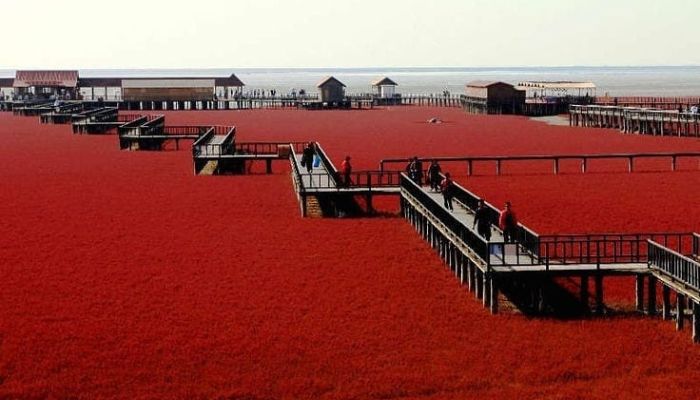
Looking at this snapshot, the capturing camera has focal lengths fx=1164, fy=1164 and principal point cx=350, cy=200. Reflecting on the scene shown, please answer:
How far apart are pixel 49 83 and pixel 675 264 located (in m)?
131

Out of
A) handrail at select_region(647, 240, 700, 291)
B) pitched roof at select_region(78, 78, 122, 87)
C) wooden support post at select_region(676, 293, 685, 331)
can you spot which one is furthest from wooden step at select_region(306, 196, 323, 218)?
pitched roof at select_region(78, 78, 122, 87)

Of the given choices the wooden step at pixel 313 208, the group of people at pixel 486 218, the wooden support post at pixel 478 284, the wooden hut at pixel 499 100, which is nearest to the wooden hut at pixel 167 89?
the wooden hut at pixel 499 100

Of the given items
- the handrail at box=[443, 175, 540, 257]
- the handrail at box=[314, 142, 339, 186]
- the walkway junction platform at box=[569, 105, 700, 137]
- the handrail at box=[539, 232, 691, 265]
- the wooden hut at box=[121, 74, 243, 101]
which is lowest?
the handrail at box=[539, 232, 691, 265]

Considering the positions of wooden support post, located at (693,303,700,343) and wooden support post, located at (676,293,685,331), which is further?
wooden support post, located at (676,293,685,331)

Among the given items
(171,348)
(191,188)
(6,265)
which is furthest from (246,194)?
(171,348)

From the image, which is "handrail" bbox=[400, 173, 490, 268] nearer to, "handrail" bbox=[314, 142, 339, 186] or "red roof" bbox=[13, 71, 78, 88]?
"handrail" bbox=[314, 142, 339, 186]

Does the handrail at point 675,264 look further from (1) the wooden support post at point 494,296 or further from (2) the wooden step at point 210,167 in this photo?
(2) the wooden step at point 210,167

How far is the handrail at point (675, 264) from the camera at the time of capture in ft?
67.1

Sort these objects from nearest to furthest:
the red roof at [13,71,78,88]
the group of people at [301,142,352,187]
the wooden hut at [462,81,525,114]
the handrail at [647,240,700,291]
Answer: the handrail at [647,240,700,291], the group of people at [301,142,352,187], the wooden hut at [462,81,525,114], the red roof at [13,71,78,88]

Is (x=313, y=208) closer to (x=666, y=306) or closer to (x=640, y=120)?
(x=666, y=306)

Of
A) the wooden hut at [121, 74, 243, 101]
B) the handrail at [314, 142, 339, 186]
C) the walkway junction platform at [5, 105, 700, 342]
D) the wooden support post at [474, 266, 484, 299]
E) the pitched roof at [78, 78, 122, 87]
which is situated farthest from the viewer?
the pitched roof at [78, 78, 122, 87]

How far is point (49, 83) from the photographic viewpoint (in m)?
145

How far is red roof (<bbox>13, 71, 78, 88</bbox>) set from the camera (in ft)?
474

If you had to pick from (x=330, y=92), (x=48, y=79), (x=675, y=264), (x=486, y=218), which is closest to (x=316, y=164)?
(x=486, y=218)
